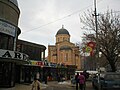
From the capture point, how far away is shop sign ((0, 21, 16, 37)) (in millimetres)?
21836

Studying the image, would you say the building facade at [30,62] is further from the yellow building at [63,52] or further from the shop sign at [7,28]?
the yellow building at [63,52]

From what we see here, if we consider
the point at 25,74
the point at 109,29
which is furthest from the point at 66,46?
the point at 109,29

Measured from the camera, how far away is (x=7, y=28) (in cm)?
2278

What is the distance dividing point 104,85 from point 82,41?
Answer: 43.8 feet

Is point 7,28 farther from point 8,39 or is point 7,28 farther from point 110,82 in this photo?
point 110,82

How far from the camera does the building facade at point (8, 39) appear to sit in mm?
21797

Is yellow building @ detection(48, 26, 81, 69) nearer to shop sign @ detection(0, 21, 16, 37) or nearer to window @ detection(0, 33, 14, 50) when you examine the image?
window @ detection(0, 33, 14, 50)

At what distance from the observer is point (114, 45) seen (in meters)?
26.9

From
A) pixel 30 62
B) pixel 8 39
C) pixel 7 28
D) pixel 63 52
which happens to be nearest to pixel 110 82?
pixel 7 28

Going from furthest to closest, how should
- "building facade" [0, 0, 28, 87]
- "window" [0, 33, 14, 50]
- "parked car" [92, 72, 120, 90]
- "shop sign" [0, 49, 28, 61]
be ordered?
"window" [0, 33, 14, 50], "building facade" [0, 0, 28, 87], "shop sign" [0, 49, 28, 61], "parked car" [92, 72, 120, 90]

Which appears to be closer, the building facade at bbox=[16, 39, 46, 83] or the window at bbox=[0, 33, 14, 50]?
the window at bbox=[0, 33, 14, 50]

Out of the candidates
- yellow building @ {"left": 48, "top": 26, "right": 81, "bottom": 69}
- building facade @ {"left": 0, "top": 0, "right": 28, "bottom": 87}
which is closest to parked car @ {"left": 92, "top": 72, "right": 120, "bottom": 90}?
building facade @ {"left": 0, "top": 0, "right": 28, "bottom": 87}

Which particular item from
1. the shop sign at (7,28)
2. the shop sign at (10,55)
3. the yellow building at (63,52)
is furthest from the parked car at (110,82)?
the yellow building at (63,52)

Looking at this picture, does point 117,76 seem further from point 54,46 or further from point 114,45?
point 54,46
